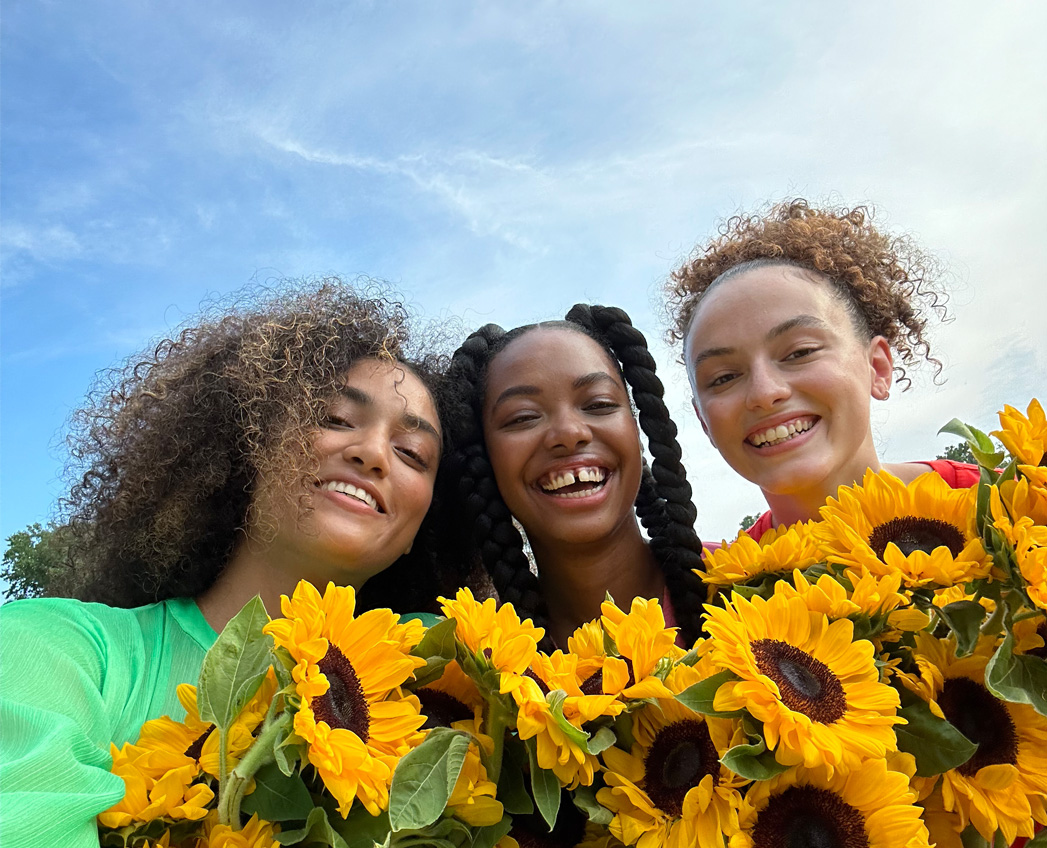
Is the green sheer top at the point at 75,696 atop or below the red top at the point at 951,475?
below

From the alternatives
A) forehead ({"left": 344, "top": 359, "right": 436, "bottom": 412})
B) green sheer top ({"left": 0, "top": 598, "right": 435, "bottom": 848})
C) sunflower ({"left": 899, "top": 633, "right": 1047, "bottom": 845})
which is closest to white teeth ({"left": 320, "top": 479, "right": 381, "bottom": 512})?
forehead ({"left": 344, "top": 359, "right": 436, "bottom": 412})

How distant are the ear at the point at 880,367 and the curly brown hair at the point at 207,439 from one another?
64.9 inches

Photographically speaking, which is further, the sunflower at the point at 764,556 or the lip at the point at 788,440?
the lip at the point at 788,440

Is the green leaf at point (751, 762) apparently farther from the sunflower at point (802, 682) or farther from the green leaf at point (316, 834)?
the green leaf at point (316, 834)

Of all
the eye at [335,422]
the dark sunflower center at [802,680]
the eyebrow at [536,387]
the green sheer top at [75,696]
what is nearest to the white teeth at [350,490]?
the eye at [335,422]

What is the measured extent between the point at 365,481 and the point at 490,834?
1256 millimetres

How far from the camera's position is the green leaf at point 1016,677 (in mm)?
1231

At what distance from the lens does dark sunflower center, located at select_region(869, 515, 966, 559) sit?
4.80ft

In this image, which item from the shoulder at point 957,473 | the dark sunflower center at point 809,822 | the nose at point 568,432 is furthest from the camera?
the shoulder at point 957,473

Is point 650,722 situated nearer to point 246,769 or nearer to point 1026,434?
point 246,769

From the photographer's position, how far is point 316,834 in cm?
116

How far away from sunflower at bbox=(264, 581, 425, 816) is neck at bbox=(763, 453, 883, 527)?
1.95 metres

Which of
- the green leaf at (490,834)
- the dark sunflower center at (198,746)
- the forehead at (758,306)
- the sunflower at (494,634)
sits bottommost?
the green leaf at (490,834)

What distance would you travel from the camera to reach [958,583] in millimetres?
1325
